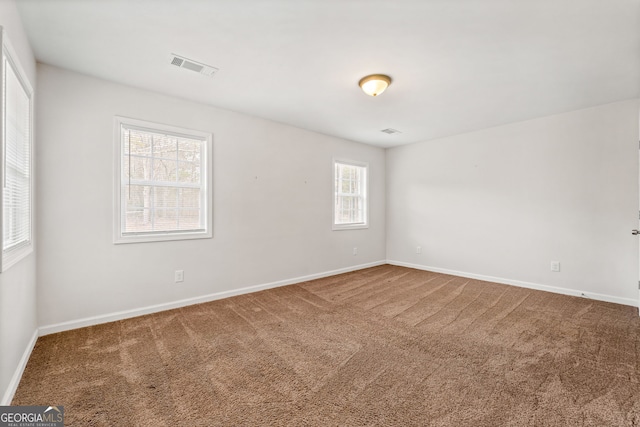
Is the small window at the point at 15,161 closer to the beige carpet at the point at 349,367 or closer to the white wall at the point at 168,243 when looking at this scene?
the white wall at the point at 168,243

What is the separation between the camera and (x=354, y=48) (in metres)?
2.41

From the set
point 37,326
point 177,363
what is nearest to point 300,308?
point 177,363

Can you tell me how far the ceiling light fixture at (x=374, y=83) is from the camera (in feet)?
9.39

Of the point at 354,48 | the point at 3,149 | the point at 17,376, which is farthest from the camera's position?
the point at 354,48

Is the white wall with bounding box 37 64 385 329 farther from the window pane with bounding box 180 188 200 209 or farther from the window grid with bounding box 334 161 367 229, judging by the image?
the window grid with bounding box 334 161 367 229

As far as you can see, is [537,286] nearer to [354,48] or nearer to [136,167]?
[354,48]

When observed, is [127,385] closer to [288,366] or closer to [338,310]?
[288,366]

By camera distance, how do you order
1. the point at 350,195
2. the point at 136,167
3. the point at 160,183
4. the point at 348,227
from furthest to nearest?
the point at 350,195
the point at 348,227
the point at 160,183
the point at 136,167

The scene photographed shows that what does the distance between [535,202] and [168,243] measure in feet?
16.7

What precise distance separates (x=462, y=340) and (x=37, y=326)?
3.88 m

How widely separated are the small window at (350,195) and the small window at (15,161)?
12.8ft

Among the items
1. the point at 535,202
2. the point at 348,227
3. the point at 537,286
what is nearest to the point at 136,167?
the point at 348,227

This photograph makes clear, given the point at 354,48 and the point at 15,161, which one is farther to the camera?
the point at 354,48

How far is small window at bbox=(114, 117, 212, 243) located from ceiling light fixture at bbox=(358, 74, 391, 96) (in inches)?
80.4
